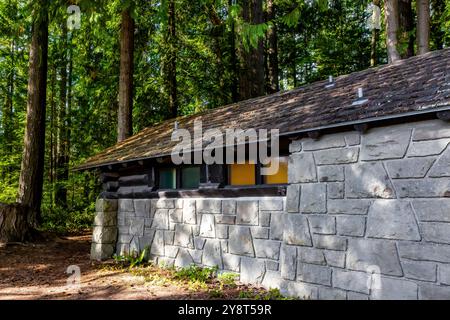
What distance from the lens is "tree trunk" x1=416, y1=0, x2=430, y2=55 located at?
10677mm

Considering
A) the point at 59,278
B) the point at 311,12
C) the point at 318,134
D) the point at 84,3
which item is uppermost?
the point at 311,12

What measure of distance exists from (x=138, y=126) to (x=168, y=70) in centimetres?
269

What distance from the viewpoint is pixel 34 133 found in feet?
40.2

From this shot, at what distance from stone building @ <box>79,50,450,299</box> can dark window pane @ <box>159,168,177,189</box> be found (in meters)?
0.05

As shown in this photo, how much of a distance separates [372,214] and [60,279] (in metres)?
6.09

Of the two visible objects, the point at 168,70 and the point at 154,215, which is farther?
the point at 168,70

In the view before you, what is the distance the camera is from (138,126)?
16.2 meters

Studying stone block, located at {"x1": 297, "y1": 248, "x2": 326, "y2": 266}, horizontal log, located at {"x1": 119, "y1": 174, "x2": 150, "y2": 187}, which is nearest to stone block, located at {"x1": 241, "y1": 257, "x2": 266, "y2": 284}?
stone block, located at {"x1": 297, "y1": 248, "x2": 326, "y2": 266}

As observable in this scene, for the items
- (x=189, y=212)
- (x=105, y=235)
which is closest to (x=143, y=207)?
(x=105, y=235)

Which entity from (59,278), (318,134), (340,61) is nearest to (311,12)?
(340,61)

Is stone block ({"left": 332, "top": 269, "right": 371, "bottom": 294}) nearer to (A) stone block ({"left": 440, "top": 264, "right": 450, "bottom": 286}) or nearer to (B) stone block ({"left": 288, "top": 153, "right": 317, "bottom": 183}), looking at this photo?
(A) stone block ({"left": 440, "top": 264, "right": 450, "bottom": 286})

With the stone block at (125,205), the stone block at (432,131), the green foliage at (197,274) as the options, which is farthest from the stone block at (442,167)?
the stone block at (125,205)

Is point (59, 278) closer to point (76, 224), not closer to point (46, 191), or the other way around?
point (76, 224)

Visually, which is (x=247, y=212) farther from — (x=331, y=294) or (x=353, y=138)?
(x=353, y=138)
